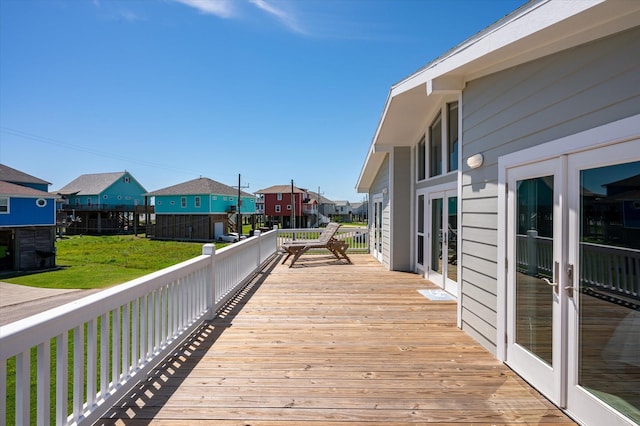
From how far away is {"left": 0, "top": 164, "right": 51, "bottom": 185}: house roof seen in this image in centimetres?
2187

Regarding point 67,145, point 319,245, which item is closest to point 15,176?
point 67,145

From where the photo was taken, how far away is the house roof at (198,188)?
30031 mm

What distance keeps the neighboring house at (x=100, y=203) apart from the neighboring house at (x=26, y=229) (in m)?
16.9

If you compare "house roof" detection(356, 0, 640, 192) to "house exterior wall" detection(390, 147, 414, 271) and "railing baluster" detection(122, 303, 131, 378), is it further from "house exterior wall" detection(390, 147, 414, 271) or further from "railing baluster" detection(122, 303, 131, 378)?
"railing baluster" detection(122, 303, 131, 378)

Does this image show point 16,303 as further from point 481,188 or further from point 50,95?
point 50,95

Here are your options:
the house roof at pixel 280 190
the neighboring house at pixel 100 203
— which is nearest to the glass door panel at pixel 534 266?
the house roof at pixel 280 190

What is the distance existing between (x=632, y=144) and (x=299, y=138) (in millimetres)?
25763

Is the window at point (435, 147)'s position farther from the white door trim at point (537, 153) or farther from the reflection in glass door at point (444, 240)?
the white door trim at point (537, 153)

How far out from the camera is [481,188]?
326 cm

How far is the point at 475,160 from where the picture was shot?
3256 millimetres

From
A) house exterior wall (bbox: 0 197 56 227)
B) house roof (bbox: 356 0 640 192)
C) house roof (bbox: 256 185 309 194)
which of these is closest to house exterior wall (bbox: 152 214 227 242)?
house roof (bbox: 256 185 309 194)

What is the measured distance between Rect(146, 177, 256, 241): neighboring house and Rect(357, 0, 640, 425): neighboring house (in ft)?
93.5

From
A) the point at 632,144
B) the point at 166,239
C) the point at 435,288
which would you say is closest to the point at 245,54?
the point at 435,288

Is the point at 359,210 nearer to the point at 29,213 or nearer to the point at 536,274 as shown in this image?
the point at 29,213
